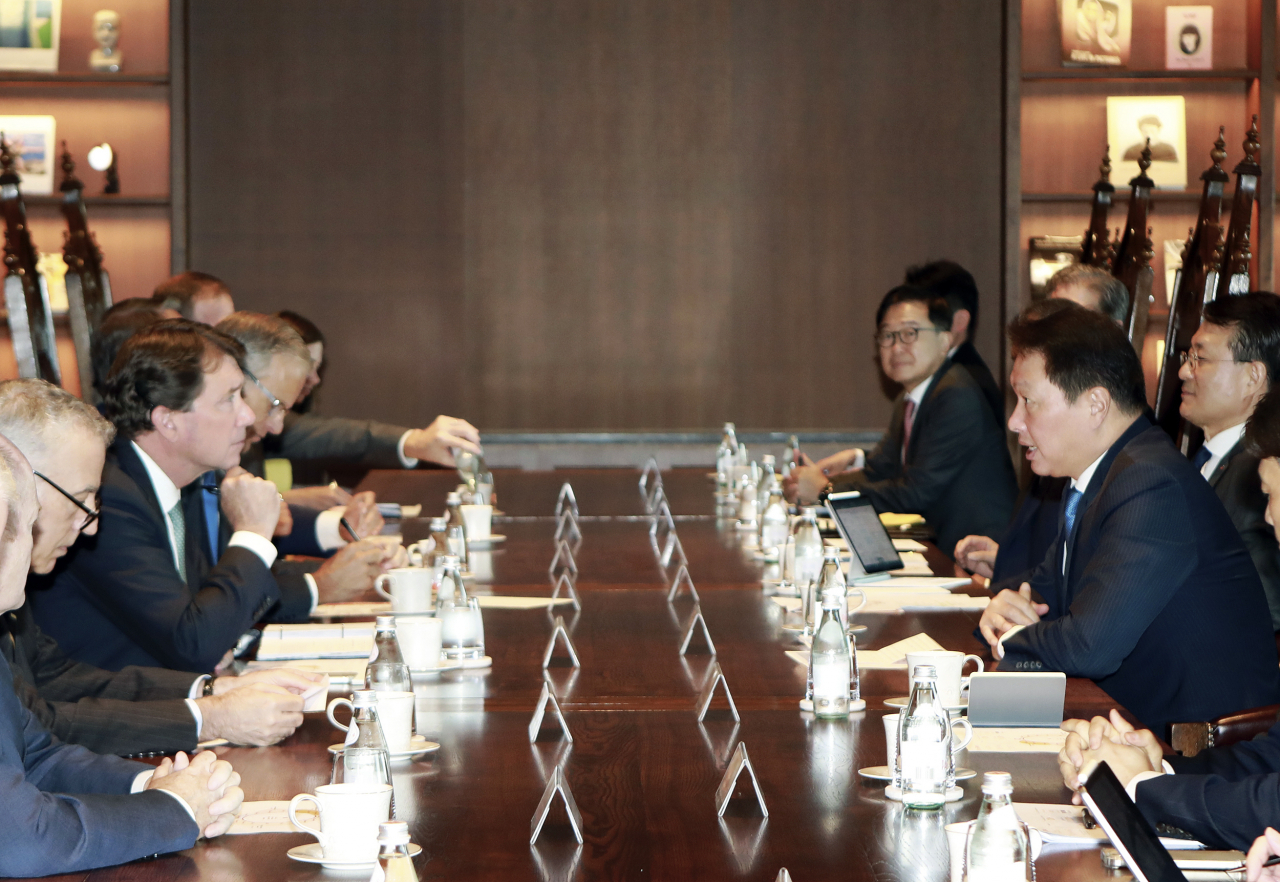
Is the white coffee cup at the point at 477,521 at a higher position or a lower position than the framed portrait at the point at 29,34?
lower

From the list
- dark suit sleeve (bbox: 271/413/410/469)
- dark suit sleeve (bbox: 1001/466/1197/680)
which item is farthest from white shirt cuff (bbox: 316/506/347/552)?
dark suit sleeve (bbox: 1001/466/1197/680)

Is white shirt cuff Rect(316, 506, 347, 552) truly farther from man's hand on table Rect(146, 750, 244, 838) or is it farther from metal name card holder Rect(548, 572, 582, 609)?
man's hand on table Rect(146, 750, 244, 838)

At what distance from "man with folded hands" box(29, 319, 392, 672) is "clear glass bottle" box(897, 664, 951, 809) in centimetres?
156

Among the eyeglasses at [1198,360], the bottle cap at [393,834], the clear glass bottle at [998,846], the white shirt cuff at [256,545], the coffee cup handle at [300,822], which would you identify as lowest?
the coffee cup handle at [300,822]

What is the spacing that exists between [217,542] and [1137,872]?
2.76 meters

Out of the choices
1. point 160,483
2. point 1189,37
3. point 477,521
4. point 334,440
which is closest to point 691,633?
point 160,483

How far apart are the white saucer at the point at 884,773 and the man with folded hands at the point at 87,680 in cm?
84

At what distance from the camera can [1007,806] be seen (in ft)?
4.67

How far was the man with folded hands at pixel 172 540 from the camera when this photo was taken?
289 centimetres

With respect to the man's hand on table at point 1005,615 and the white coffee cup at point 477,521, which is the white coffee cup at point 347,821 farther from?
the white coffee cup at point 477,521

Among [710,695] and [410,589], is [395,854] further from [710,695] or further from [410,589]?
[410,589]

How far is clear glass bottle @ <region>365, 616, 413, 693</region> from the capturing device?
84.7 inches

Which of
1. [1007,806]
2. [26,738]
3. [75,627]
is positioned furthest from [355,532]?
[1007,806]

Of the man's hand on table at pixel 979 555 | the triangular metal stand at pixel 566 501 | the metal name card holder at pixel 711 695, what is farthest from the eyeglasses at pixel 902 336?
the metal name card holder at pixel 711 695
